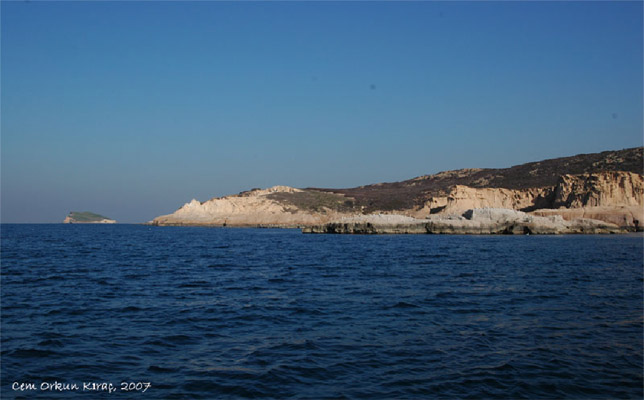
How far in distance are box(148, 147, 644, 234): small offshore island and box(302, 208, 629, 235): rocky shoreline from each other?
5.3 inches

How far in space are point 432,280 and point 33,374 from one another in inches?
574

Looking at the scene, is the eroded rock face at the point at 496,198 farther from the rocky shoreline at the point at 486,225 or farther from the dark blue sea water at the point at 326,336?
the dark blue sea water at the point at 326,336

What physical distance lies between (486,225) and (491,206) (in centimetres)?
2651

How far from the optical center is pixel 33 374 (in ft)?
27.1

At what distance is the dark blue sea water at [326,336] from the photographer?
305 inches

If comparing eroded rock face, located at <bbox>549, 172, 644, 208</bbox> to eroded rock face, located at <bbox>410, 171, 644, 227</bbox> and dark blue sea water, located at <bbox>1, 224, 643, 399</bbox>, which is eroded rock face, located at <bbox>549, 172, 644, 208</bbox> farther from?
dark blue sea water, located at <bbox>1, 224, 643, 399</bbox>

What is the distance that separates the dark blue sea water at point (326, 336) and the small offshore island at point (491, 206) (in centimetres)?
4986

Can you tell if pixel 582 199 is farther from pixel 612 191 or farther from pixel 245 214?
pixel 245 214

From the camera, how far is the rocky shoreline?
64312 millimetres

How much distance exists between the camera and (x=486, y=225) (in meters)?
66.7

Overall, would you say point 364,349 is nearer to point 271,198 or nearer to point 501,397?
point 501,397

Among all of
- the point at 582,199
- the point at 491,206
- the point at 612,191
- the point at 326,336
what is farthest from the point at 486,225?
the point at 326,336

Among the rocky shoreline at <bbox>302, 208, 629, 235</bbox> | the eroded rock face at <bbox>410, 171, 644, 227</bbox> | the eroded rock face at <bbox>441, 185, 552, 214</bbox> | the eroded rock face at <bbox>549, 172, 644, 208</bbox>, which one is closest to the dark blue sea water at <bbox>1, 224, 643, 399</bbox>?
the rocky shoreline at <bbox>302, 208, 629, 235</bbox>

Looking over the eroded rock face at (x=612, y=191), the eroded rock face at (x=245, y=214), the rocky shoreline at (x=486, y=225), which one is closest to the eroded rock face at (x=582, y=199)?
the eroded rock face at (x=612, y=191)
